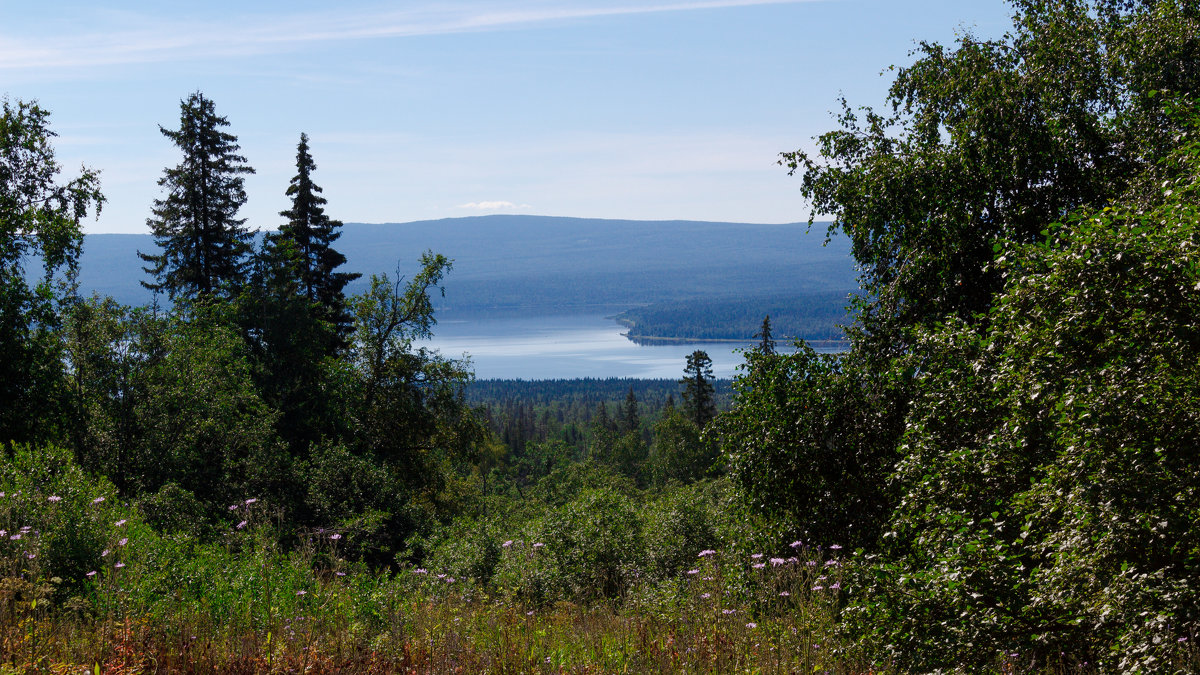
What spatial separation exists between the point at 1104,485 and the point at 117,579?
6.02 metres

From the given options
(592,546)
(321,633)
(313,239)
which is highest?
(313,239)

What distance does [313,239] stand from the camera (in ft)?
99.2

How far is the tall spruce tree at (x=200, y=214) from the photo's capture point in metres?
26.2

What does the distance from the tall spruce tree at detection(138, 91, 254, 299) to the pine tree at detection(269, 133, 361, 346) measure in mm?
2384

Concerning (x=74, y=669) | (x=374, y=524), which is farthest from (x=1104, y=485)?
(x=374, y=524)

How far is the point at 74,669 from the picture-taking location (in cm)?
424

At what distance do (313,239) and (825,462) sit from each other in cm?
2456

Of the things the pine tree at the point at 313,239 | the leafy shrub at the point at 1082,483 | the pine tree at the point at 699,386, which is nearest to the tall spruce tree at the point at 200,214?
the pine tree at the point at 313,239

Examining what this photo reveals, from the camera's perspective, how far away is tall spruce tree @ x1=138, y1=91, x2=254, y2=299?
26.2m

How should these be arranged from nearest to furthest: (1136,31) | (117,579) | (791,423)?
(117,579), (1136,31), (791,423)

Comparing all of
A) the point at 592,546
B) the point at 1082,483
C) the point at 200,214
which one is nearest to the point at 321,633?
the point at 1082,483

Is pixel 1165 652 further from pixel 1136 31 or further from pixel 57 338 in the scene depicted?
pixel 57 338

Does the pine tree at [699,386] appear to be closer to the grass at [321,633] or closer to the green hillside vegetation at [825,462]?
the green hillside vegetation at [825,462]

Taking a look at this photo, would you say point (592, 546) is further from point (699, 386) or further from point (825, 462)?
point (699, 386)
